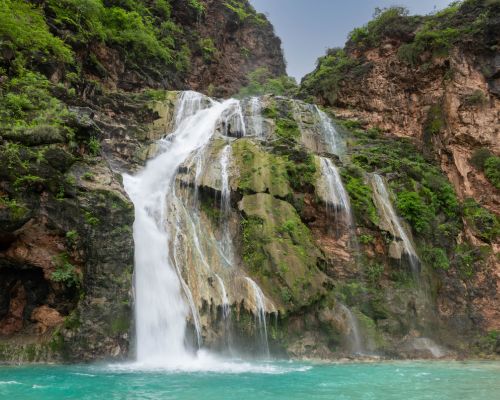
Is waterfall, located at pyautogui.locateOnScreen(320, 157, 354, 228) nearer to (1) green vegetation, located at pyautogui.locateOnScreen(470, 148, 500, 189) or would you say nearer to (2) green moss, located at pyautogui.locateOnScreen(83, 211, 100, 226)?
(1) green vegetation, located at pyautogui.locateOnScreen(470, 148, 500, 189)

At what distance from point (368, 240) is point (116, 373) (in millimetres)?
11622

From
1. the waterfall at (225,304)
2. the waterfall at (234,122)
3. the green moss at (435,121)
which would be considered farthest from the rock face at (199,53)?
the green moss at (435,121)

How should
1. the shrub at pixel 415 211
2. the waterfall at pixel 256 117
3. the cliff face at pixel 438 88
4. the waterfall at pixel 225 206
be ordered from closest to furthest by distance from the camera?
the waterfall at pixel 225 206 → the shrub at pixel 415 211 → the cliff face at pixel 438 88 → the waterfall at pixel 256 117

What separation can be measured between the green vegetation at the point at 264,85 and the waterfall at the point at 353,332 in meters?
29.0

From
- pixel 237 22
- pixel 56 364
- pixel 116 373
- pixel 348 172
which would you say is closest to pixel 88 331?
pixel 56 364

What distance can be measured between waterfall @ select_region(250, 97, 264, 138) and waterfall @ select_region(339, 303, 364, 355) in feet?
36.2

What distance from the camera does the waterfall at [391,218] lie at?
18.1 m

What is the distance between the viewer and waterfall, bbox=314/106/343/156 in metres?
24.9

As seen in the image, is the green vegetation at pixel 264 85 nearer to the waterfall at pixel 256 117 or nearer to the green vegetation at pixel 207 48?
the green vegetation at pixel 207 48

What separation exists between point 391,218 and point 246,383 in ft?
39.5

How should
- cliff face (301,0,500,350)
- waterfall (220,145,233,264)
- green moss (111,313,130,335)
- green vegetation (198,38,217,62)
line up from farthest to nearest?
green vegetation (198,38,217,62), cliff face (301,0,500,350), waterfall (220,145,233,264), green moss (111,313,130,335)

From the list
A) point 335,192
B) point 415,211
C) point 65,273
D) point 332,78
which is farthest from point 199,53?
point 65,273

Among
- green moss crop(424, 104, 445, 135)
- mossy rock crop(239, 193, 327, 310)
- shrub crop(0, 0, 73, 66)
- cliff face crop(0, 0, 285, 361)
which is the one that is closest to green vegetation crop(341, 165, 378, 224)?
mossy rock crop(239, 193, 327, 310)

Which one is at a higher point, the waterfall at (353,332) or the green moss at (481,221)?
the green moss at (481,221)
